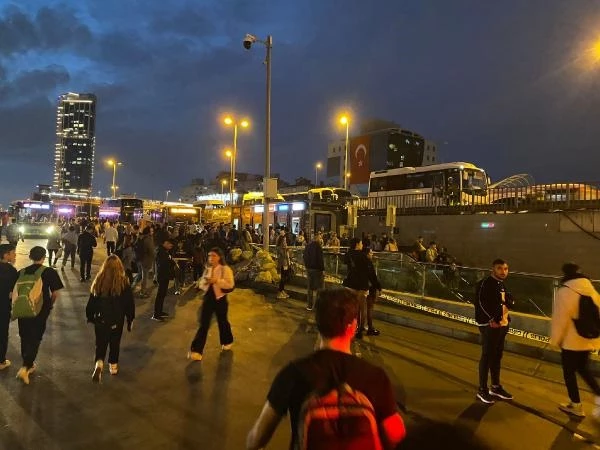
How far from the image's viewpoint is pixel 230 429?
509 centimetres

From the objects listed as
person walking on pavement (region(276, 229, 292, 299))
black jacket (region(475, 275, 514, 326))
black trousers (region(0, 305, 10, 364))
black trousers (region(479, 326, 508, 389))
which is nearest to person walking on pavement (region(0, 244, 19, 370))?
black trousers (region(0, 305, 10, 364))

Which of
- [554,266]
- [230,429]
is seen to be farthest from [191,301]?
[554,266]

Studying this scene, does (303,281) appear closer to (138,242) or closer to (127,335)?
(138,242)

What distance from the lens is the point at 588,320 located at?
5773 millimetres

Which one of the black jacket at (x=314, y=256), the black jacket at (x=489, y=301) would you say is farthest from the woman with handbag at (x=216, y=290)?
the black jacket at (x=314, y=256)

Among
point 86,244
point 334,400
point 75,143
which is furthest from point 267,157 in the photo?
point 75,143

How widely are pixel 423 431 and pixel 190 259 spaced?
14.3 meters

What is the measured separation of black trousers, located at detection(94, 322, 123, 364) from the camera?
6.66 metres

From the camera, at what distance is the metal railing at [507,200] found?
66.6 ft

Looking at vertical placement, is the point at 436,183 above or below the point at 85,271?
above

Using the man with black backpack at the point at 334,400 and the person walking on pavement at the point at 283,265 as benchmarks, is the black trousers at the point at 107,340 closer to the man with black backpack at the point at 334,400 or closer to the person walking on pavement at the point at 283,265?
the man with black backpack at the point at 334,400

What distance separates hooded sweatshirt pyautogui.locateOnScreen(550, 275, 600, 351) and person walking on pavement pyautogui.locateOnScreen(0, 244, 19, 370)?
6.88m

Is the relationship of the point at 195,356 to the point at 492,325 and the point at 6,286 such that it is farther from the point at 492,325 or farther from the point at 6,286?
the point at 492,325

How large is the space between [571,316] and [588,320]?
6.9 inches
